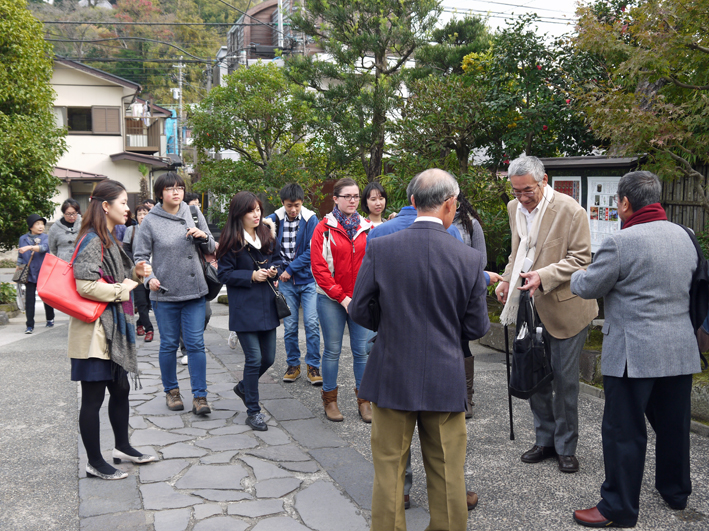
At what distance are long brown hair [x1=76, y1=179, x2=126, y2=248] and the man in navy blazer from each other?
1.95 meters

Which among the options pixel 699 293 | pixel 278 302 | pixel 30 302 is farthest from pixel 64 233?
pixel 699 293

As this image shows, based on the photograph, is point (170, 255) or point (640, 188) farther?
point (170, 255)

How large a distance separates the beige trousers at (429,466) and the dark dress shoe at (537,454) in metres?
1.65

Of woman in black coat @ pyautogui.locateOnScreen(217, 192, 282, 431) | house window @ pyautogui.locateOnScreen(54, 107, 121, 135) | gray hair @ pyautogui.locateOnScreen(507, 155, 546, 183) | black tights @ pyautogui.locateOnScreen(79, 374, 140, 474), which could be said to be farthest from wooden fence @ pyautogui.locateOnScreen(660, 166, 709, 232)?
house window @ pyautogui.locateOnScreen(54, 107, 121, 135)

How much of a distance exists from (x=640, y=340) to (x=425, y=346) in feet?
4.45

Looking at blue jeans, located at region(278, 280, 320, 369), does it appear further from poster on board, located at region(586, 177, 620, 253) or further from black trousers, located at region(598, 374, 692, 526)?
poster on board, located at region(586, 177, 620, 253)

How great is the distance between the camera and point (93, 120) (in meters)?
28.9

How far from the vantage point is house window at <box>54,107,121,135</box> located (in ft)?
94.7

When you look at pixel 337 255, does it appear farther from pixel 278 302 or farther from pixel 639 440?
pixel 639 440

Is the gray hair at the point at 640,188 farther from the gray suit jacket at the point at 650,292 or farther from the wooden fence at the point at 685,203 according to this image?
the wooden fence at the point at 685,203

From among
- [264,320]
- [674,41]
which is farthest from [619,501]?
[674,41]

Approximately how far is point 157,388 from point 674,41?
5.62m

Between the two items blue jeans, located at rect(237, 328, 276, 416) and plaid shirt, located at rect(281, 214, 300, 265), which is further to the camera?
plaid shirt, located at rect(281, 214, 300, 265)

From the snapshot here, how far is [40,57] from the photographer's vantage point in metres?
12.3
